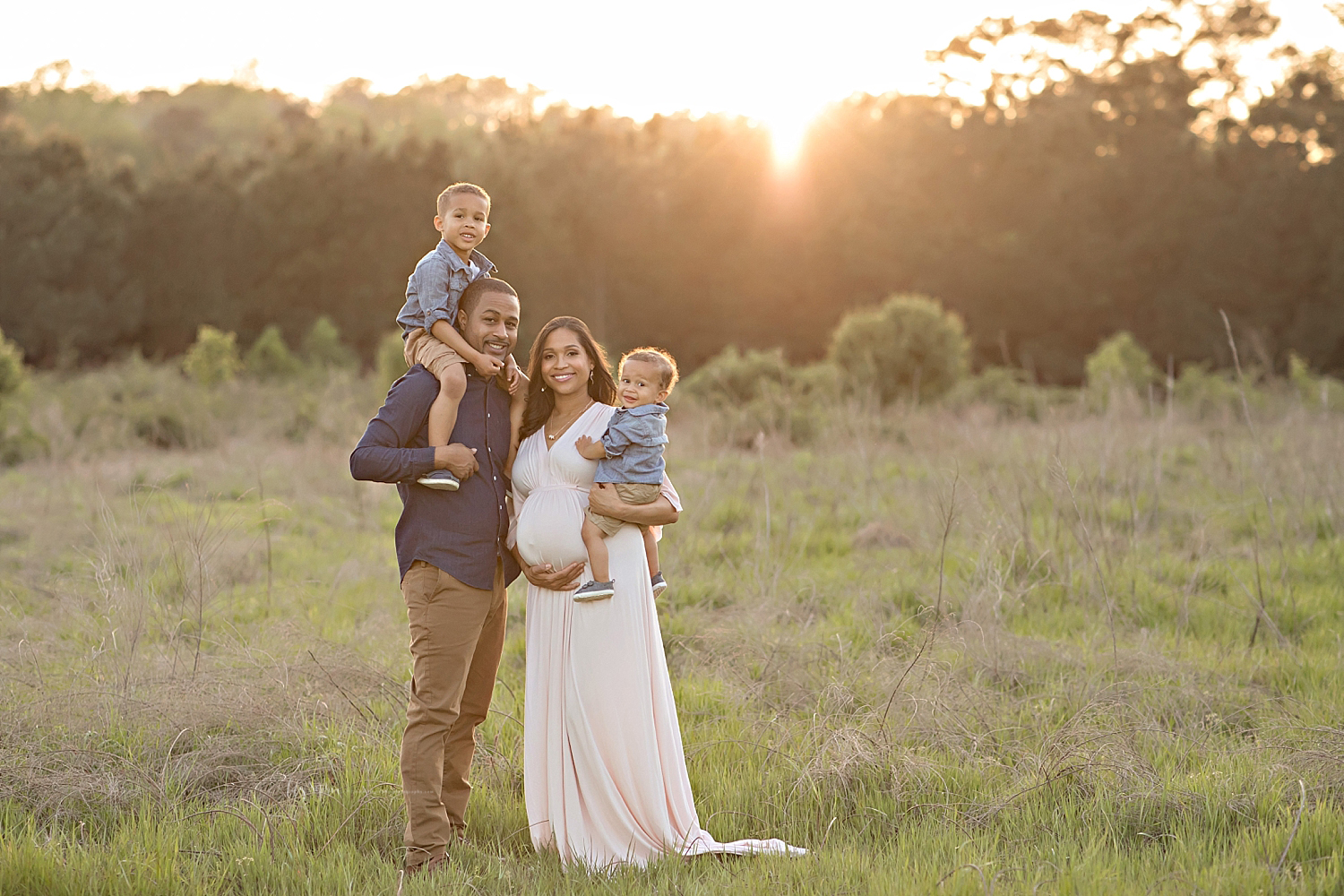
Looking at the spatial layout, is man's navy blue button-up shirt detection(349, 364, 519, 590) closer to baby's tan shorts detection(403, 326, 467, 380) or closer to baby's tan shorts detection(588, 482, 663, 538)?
baby's tan shorts detection(403, 326, 467, 380)

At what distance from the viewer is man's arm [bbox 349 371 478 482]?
3.54 metres

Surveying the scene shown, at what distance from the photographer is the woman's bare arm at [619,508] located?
143 inches

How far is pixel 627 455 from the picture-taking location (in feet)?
12.0

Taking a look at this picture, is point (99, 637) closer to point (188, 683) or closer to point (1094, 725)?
point (188, 683)

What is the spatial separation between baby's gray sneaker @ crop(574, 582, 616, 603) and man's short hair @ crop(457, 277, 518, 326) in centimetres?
99

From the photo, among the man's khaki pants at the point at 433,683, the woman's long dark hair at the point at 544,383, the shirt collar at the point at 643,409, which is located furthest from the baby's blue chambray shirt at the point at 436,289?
the man's khaki pants at the point at 433,683

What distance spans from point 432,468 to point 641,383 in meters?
0.72

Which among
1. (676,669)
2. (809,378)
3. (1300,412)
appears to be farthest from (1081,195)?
(676,669)

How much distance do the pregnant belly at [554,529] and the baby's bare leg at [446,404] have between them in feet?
1.22

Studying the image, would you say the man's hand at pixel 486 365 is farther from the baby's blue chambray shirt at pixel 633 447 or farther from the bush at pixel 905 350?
the bush at pixel 905 350

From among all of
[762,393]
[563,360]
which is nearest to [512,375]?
[563,360]

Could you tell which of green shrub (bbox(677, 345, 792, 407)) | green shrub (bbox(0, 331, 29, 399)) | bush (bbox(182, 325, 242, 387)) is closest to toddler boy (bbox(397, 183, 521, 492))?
green shrub (bbox(677, 345, 792, 407))

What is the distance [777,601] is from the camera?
6.56 metres

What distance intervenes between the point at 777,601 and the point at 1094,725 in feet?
6.94
